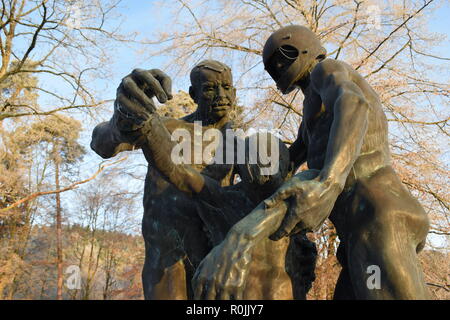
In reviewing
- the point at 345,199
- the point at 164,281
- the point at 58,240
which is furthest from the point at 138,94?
the point at 58,240

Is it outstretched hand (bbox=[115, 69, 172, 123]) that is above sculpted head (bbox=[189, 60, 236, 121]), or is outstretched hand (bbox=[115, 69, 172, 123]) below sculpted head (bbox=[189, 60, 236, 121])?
below

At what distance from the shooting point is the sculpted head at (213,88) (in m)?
2.62

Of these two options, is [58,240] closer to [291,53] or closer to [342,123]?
[291,53]

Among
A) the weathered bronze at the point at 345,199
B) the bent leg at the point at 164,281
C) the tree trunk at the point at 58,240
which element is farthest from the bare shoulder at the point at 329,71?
the tree trunk at the point at 58,240

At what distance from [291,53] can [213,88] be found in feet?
1.90

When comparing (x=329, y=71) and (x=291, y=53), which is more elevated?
(x=291, y=53)

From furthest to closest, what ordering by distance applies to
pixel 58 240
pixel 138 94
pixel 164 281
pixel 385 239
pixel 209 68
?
pixel 58 240
pixel 209 68
pixel 164 281
pixel 138 94
pixel 385 239

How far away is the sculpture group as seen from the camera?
1.57 m

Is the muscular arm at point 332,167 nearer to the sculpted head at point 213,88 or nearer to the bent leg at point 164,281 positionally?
the sculpted head at point 213,88

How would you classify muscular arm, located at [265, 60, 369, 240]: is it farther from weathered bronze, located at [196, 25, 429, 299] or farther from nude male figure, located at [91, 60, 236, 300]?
nude male figure, located at [91, 60, 236, 300]

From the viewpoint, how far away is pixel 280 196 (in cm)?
157

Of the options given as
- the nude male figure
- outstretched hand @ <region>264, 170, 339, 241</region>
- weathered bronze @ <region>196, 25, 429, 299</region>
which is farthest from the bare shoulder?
the nude male figure

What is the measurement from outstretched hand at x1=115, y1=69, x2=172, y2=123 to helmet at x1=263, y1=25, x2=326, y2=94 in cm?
63
